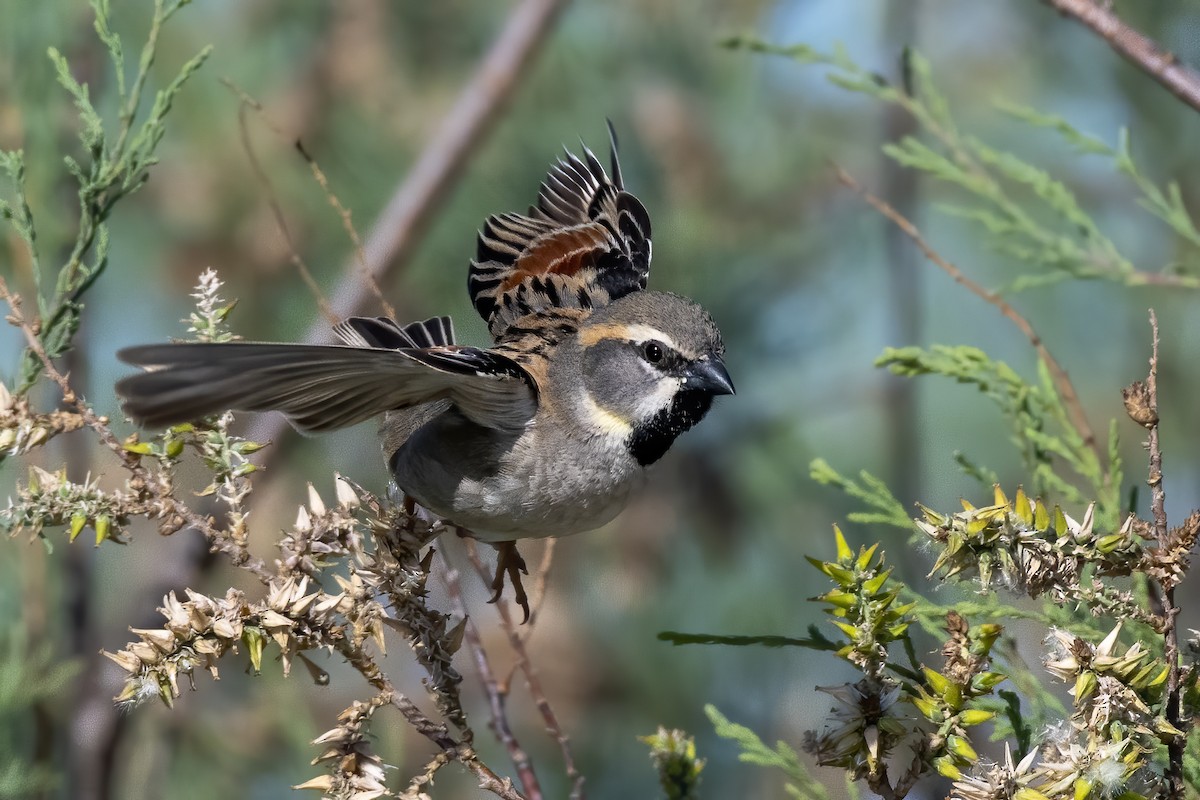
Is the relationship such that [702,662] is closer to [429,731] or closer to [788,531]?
[788,531]

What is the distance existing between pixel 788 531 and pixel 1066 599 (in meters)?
3.62

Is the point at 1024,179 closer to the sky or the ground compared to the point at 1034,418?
closer to the sky

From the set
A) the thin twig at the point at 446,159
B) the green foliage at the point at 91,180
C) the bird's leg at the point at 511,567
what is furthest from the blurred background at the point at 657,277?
the green foliage at the point at 91,180

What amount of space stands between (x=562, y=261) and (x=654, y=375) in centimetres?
64

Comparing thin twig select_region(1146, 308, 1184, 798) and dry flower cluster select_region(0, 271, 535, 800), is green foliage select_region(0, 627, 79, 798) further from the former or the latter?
thin twig select_region(1146, 308, 1184, 798)

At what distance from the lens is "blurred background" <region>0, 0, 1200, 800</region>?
14.7 ft

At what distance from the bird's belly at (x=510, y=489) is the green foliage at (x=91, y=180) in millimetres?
807

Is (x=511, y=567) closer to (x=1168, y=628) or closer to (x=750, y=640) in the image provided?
(x=750, y=640)

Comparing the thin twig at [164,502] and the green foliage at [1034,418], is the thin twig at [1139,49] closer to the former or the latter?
the green foliage at [1034,418]

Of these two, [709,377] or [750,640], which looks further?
[709,377]

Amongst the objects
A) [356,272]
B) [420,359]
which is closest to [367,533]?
[420,359]

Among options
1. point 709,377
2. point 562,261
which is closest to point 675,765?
point 709,377

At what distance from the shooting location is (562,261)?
11.3 feet

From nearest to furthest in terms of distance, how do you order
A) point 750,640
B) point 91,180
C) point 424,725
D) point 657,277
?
1. point 424,725
2. point 750,640
3. point 91,180
4. point 657,277
